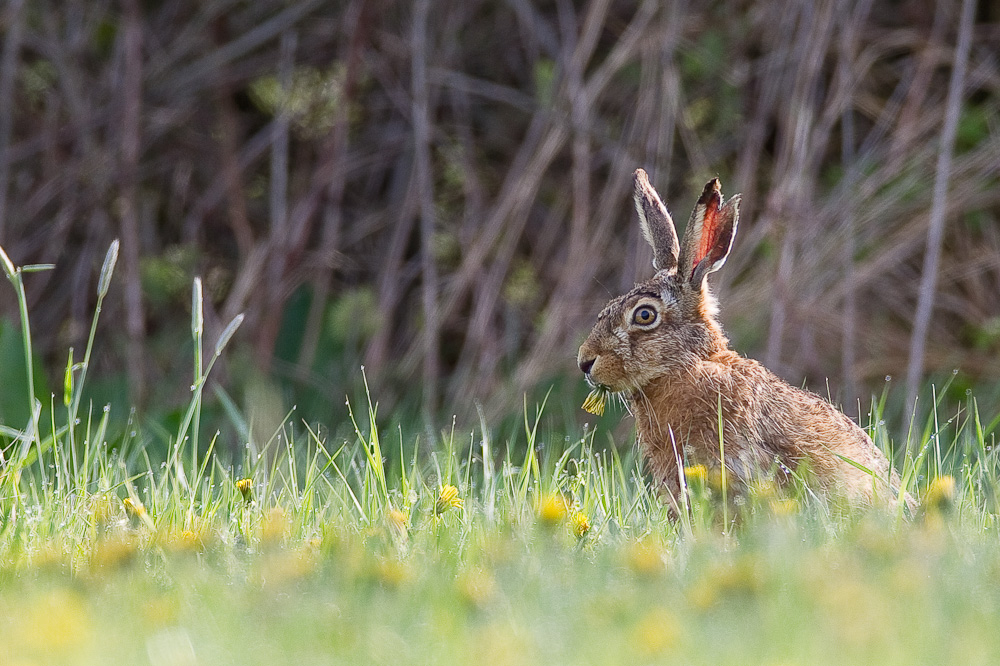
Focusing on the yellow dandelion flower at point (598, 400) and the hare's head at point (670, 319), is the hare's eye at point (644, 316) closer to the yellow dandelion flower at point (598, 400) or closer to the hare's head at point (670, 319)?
the hare's head at point (670, 319)

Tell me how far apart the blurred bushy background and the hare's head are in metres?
1.40

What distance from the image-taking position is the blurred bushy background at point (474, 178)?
5383 mm

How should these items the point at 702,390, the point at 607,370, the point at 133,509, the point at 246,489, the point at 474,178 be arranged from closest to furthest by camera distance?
the point at 133,509 → the point at 246,489 → the point at 702,390 → the point at 607,370 → the point at 474,178

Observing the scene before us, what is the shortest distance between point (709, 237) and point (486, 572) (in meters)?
1.68

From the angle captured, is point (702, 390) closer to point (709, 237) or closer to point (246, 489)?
point (709, 237)

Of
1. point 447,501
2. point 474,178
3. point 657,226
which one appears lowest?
point 447,501

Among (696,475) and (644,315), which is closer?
(696,475)

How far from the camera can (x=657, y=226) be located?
3.73 metres

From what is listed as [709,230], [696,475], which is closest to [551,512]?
[696,475]

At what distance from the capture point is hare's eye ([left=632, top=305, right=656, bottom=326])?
139 inches

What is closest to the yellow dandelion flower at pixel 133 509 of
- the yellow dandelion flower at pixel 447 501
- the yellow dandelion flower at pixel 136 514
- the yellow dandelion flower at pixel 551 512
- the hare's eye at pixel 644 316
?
the yellow dandelion flower at pixel 136 514

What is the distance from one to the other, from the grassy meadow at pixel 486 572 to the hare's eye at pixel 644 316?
1.72 ft

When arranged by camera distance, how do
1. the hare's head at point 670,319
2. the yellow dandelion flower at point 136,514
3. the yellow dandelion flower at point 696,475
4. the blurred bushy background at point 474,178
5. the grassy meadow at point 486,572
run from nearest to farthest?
the grassy meadow at point 486,572
the yellow dandelion flower at point 136,514
the yellow dandelion flower at point 696,475
the hare's head at point 670,319
the blurred bushy background at point 474,178

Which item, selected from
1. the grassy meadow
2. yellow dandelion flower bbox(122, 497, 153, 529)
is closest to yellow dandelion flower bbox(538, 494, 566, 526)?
the grassy meadow
